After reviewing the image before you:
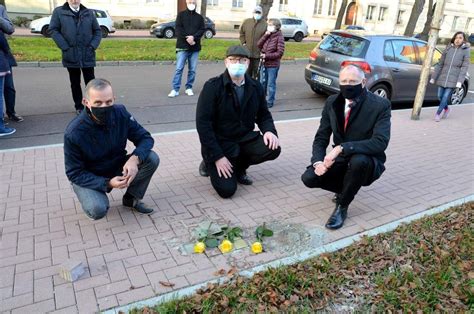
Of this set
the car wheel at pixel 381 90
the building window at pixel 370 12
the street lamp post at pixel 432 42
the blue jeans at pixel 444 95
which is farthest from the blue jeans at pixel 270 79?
the building window at pixel 370 12

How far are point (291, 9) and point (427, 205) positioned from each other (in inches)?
1418

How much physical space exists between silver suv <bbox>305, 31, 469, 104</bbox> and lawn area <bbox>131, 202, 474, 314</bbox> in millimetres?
5454

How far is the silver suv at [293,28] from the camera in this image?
97.6 ft

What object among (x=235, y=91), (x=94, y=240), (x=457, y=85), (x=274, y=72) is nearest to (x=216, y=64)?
(x=274, y=72)

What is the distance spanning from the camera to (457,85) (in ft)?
25.8

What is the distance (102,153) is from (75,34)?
4.14 metres

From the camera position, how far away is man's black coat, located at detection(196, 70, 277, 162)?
168 inches

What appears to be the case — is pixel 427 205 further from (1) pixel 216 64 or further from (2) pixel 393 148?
(1) pixel 216 64

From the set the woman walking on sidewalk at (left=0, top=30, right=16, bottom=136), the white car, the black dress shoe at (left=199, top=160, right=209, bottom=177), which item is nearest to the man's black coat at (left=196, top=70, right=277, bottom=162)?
the black dress shoe at (left=199, top=160, right=209, bottom=177)

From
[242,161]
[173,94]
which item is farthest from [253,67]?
[242,161]

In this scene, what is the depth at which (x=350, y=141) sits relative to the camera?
390 cm

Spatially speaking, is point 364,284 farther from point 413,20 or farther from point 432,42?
point 413,20

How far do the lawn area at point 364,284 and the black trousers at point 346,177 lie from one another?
46 cm

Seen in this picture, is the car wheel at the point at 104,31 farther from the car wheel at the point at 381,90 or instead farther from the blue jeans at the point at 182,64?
the car wheel at the point at 381,90
